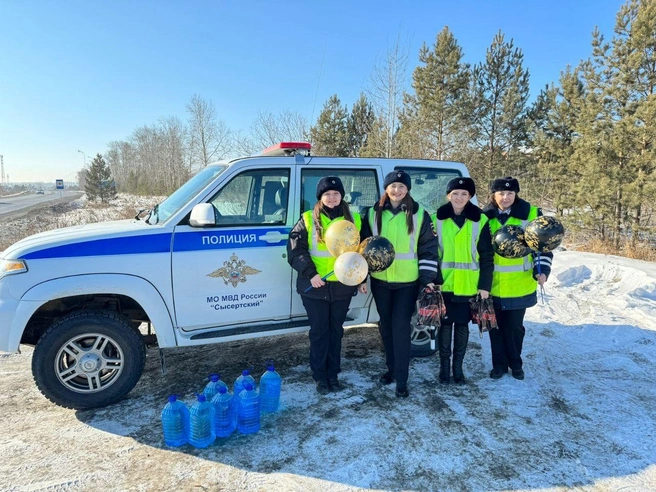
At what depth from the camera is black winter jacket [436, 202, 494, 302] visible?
3615 mm

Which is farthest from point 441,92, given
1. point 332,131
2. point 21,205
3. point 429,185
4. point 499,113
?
point 21,205

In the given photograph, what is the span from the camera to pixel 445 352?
12.7 ft

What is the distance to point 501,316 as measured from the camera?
3977mm

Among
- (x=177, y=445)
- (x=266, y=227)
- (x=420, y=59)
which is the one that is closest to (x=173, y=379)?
(x=177, y=445)

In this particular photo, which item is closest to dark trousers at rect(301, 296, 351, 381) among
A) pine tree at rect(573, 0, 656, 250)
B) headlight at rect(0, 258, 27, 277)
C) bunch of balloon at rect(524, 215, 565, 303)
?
bunch of balloon at rect(524, 215, 565, 303)

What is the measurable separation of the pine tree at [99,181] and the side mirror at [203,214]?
45.0 metres

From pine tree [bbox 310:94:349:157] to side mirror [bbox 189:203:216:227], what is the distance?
931 inches

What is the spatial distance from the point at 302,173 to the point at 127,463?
269 cm

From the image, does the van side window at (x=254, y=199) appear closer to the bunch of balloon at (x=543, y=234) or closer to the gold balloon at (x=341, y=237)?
the gold balloon at (x=341, y=237)

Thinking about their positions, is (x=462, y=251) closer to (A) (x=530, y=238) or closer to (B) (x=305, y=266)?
(A) (x=530, y=238)

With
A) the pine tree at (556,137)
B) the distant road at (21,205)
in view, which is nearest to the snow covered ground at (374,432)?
the pine tree at (556,137)

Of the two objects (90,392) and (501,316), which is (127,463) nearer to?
(90,392)

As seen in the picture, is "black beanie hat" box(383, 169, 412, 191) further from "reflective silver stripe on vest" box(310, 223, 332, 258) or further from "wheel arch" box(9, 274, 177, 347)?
"wheel arch" box(9, 274, 177, 347)

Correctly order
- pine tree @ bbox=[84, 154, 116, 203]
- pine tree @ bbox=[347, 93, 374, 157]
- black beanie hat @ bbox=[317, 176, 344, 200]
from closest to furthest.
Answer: black beanie hat @ bbox=[317, 176, 344, 200] < pine tree @ bbox=[347, 93, 374, 157] < pine tree @ bbox=[84, 154, 116, 203]
